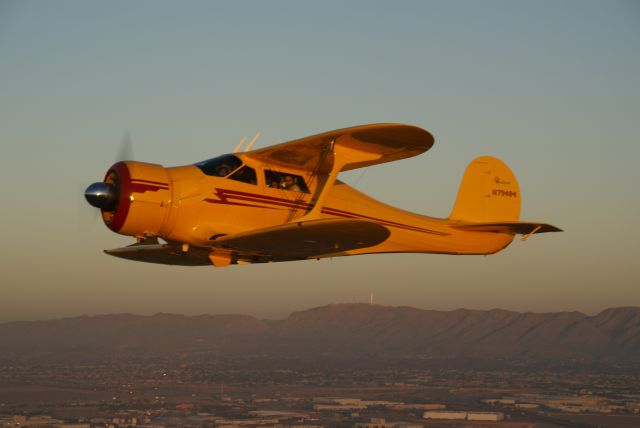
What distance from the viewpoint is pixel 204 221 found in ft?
65.6

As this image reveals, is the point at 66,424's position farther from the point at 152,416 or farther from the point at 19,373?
the point at 19,373

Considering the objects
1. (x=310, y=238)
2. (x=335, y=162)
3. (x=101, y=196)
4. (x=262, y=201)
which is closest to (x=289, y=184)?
(x=262, y=201)

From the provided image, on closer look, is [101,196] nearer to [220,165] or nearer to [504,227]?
[220,165]

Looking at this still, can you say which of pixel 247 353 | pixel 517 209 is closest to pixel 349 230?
pixel 517 209

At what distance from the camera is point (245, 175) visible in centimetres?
2048

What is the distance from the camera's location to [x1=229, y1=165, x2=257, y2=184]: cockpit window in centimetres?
2041

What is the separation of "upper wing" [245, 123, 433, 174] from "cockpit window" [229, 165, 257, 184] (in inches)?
11.8

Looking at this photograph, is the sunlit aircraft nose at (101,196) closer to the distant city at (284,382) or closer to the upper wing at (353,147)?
the upper wing at (353,147)

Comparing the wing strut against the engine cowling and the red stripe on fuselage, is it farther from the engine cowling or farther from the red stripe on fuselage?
Result: the engine cowling

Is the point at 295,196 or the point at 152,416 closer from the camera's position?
the point at 295,196

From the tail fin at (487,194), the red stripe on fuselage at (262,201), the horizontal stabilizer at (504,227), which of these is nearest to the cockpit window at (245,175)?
the red stripe on fuselage at (262,201)

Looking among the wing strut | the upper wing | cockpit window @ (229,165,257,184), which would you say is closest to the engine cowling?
cockpit window @ (229,165,257,184)

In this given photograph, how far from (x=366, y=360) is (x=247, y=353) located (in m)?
28.6

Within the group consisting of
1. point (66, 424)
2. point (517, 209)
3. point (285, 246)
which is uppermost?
point (517, 209)
